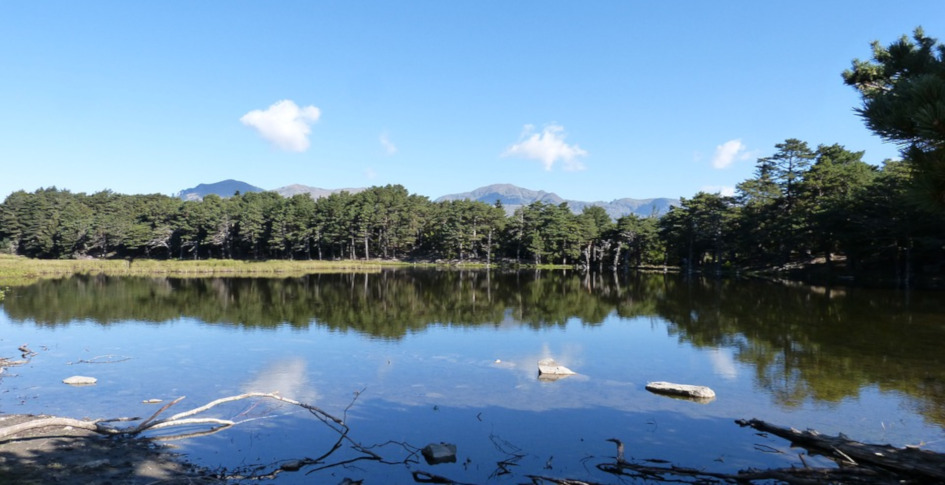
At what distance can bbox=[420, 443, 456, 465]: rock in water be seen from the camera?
827 cm

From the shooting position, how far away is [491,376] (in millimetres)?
14000

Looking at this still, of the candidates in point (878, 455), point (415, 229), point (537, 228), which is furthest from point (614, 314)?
point (415, 229)

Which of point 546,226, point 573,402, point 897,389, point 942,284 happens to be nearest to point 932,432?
point 897,389

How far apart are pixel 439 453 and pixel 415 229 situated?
239 ft

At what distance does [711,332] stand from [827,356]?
5071mm

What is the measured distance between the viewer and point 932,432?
9328mm

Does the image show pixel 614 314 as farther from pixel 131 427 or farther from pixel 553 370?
pixel 131 427

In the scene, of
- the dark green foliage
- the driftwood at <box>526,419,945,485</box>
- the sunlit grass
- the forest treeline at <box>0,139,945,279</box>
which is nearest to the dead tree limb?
the driftwood at <box>526,419,945,485</box>

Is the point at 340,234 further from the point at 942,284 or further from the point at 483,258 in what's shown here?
the point at 942,284

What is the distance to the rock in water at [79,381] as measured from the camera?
12.6m

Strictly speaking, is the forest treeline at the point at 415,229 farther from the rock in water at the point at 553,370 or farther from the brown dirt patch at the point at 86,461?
the brown dirt patch at the point at 86,461

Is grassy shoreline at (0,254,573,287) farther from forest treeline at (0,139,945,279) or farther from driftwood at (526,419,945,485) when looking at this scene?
driftwood at (526,419,945,485)

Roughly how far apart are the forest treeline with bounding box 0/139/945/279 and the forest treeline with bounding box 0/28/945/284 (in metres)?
0.20

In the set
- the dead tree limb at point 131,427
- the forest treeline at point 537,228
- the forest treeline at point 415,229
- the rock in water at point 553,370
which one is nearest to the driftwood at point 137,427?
the dead tree limb at point 131,427
